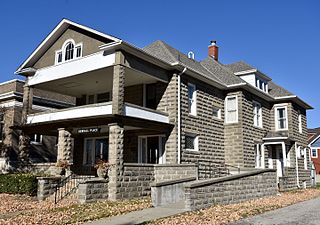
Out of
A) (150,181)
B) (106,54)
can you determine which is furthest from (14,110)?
(150,181)

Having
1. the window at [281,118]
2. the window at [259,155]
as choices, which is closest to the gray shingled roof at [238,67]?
the window at [281,118]

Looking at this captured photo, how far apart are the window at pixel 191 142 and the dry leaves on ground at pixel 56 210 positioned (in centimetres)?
616

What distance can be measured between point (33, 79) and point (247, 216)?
640 inches

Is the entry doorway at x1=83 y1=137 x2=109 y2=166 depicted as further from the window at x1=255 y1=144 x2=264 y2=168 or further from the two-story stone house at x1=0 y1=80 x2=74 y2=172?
the window at x1=255 y1=144 x2=264 y2=168

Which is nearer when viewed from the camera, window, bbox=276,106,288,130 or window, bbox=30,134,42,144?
window, bbox=30,134,42,144

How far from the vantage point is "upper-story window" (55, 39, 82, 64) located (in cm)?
2086

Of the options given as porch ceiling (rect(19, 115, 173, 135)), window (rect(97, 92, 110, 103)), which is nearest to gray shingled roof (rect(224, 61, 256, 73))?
window (rect(97, 92, 110, 103))

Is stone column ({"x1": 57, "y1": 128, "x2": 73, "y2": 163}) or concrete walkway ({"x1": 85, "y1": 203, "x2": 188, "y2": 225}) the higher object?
stone column ({"x1": 57, "y1": 128, "x2": 73, "y2": 163})

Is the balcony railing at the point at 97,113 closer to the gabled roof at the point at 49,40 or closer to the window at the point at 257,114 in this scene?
the gabled roof at the point at 49,40

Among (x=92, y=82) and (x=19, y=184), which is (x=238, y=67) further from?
(x=19, y=184)

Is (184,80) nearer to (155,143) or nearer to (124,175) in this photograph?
(155,143)

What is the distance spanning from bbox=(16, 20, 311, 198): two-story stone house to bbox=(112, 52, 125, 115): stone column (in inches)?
1.9

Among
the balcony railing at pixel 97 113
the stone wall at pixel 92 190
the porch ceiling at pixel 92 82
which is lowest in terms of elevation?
the stone wall at pixel 92 190

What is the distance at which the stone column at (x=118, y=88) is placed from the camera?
17.2 metres
